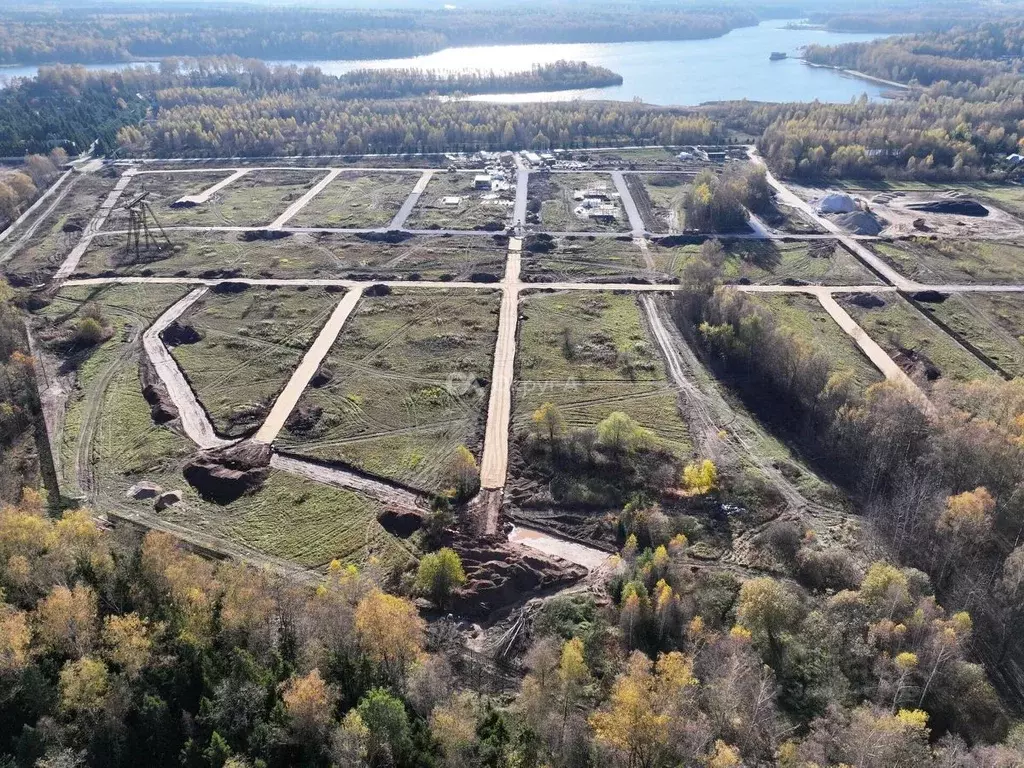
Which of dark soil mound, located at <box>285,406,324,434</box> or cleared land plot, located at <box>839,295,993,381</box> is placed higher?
cleared land plot, located at <box>839,295,993,381</box>

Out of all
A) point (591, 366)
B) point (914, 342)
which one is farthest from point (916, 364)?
point (591, 366)

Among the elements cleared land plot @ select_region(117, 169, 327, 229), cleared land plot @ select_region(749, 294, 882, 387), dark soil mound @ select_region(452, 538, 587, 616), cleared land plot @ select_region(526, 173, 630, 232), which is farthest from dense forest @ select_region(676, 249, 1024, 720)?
cleared land plot @ select_region(117, 169, 327, 229)

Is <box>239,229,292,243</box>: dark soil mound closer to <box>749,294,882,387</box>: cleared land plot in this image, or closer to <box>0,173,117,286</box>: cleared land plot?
<box>0,173,117,286</box>: cleared land plot

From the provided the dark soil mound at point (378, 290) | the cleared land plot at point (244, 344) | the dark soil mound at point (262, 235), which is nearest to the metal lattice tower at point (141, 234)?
the dark soil mound at point (262, 235)

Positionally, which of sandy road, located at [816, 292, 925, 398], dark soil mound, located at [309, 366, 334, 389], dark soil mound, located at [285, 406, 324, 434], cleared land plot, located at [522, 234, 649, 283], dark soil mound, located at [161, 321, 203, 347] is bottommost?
dark soil mound, located at [285, 406, 324, 434]

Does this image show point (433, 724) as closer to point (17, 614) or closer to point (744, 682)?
point (744, 682)

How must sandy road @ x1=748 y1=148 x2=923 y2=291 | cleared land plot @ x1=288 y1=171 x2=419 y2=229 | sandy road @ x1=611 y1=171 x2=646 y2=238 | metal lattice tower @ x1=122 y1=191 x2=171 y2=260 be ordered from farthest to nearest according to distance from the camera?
cleared land plot @ x1=288 y1=171 x2=419 y2=229 → sandy road @ x1=611 y1=171 x2=646 y2=238 → metal lattice tower @ x1=122 y1=191 x2=171 y2=260 → sandy road @ x1=748 y1=148 x2=923 y2=291

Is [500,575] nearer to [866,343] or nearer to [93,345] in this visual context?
[866,343]

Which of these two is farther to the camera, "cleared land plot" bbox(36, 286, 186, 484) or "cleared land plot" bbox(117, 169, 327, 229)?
"cleared land plot" bbox(117, 169, 327, 229)
